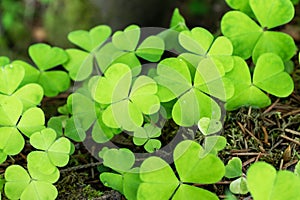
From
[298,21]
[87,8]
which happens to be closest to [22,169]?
[298,21]

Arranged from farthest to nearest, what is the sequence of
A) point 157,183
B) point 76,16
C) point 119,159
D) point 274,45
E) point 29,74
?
point 76,16
point 29,74
point 274,45
point 119,159
point 157,183

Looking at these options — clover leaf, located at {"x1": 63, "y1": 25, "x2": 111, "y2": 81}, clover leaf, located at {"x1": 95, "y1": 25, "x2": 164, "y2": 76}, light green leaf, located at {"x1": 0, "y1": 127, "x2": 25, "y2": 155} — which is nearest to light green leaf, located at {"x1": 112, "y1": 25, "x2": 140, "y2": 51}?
clover leaf, located at {"x1": 95, "y1": 25, "x2": 164, "y2": 76}

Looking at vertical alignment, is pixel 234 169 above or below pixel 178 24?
below

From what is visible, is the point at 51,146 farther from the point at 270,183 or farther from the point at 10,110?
the point at 270,183

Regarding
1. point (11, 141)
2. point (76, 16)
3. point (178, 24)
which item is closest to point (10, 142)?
point (11, 141)

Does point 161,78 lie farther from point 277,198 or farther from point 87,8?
point 87,8

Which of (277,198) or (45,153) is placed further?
(45,153)

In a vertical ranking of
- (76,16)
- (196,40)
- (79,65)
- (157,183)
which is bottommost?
(76,16)

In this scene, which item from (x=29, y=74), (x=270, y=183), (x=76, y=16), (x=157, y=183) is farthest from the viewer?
(x=76, y=16)

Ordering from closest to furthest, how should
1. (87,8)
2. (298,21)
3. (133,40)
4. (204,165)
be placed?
(204,165) < (133,40) < (298,21) < (87,8)
